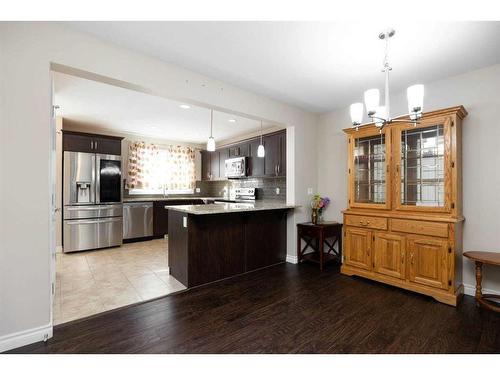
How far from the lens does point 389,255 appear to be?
9.85ft

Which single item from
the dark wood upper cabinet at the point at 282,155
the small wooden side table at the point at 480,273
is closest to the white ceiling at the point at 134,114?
the dark wood upper cabinet at the point at 282,155

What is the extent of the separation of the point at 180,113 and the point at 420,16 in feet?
11.6

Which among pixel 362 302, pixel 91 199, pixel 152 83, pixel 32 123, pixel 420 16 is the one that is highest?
pixel 420 16

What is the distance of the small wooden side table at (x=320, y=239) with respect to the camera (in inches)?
143

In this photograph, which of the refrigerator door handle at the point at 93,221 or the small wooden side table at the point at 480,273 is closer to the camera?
the small wooden side table at the point at 480,273

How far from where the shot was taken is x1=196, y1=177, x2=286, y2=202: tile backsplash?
527 cm

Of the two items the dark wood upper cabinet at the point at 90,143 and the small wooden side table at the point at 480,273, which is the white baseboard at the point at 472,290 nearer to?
the small wooden side table at the point at 480,273

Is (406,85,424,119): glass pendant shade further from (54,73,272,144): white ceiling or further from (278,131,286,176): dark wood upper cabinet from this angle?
(54,73,272,144): white ceiling

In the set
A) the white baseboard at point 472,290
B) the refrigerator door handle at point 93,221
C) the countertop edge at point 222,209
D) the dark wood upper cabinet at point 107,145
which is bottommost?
the white baseboard at point 472,290

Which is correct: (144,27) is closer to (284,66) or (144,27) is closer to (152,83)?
(152,83)
